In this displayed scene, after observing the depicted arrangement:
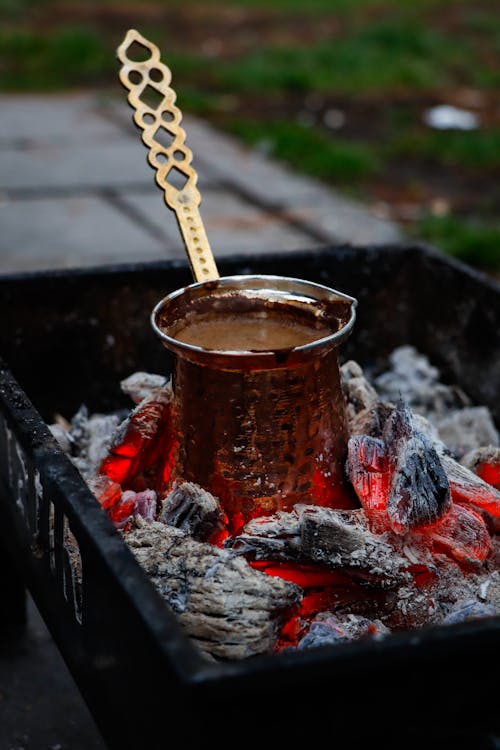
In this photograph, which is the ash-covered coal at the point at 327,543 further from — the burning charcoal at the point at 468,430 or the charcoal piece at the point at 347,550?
the burning charcoal at the point at 468,430

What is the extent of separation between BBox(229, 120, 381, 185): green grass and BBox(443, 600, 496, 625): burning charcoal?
171 inches

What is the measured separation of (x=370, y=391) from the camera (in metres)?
2.07

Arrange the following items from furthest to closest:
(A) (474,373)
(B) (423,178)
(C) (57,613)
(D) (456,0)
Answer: (D) (456,0), (B) (423,178), (A) (474,373), (C) (57,613)

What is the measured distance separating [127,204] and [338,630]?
379 cm

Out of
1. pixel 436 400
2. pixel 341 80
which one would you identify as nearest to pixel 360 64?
pixel 341 80

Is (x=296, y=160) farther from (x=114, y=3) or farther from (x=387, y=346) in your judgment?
(x=114, y=3)

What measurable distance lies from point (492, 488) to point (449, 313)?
0.76 m

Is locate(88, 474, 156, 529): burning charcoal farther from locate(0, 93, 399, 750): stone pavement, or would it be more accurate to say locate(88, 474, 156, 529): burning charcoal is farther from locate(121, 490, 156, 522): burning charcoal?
locate(0, 93, 399, 750): stone pavement

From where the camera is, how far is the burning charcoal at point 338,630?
1.37 m

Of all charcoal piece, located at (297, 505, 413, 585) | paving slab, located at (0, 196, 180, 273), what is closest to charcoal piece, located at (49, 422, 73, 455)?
charcoal piece, located at (297, 505, 413, 585)

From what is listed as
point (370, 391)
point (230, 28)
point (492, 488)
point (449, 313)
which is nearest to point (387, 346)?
point (449, 313)

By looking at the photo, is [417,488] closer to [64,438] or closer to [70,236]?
[64,438]

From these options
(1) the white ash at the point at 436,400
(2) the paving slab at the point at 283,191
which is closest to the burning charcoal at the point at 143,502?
(1) the white ash at the point at 436,400

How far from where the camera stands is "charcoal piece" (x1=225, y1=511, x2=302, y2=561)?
1499 mm
